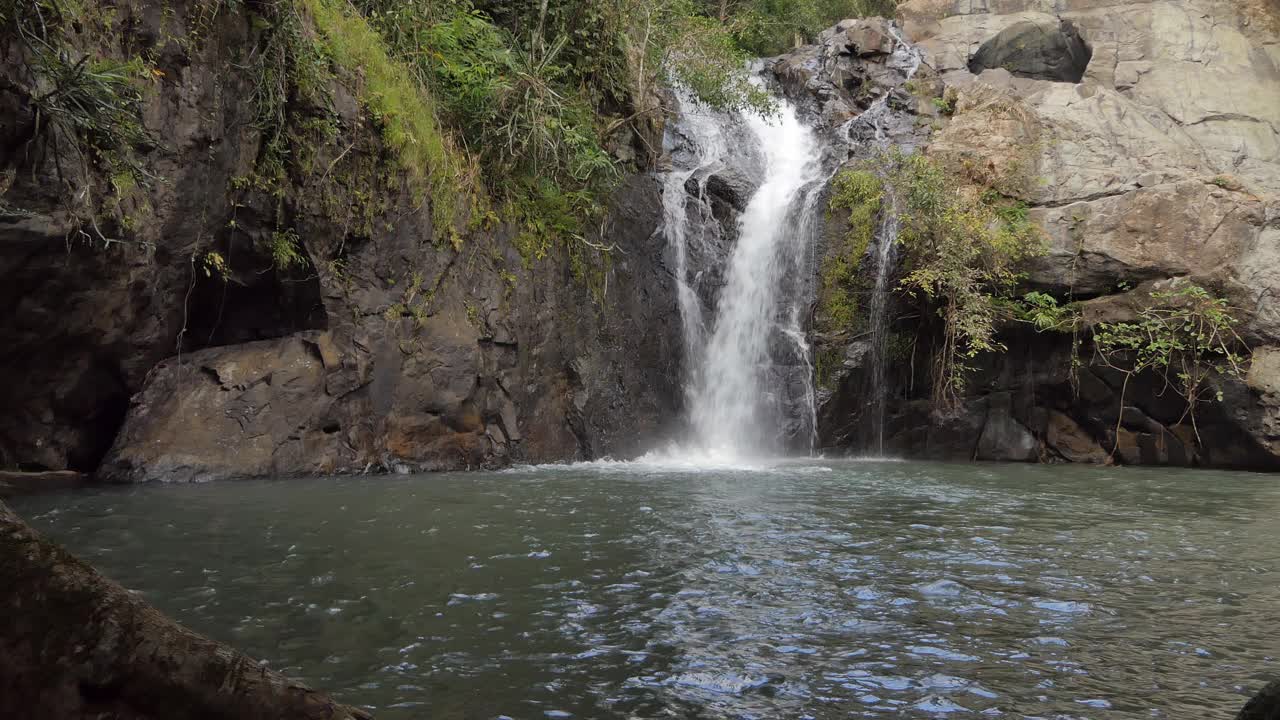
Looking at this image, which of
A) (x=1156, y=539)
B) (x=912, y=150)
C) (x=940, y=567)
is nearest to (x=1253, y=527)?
(x=1156, y=539)

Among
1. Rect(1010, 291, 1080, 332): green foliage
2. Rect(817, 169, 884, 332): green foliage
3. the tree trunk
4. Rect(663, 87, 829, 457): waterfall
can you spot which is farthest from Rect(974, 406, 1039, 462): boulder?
the tree trunk

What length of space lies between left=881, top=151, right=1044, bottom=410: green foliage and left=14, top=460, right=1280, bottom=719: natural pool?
16.2ft

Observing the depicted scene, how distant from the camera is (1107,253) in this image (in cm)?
1238

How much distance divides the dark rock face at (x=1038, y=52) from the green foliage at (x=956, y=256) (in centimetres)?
620

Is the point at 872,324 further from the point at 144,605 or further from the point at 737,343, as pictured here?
the point at 144,605

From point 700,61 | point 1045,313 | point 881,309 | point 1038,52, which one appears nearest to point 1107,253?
point 1045,313

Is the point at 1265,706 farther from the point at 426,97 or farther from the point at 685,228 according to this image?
the point at 685,228

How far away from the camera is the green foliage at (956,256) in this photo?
12.4m

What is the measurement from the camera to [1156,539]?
6.16 metres

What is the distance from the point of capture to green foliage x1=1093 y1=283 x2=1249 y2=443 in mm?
11703

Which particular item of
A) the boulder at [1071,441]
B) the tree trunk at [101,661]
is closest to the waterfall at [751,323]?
the boulder at [1071,441]

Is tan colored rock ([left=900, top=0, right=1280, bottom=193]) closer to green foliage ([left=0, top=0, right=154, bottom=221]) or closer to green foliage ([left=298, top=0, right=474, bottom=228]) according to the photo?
green foliage ([left=298, top=0, right=474, bottom=228])

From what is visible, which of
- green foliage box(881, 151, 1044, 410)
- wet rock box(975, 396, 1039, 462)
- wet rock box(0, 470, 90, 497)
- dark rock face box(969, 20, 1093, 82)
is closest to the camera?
wet rock box(0, 470, 90, 497)

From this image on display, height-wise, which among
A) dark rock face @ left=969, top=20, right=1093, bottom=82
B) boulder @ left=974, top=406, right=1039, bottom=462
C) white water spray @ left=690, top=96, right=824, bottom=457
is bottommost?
boulder @ left=974, top=406, right=1039, bottom=462
